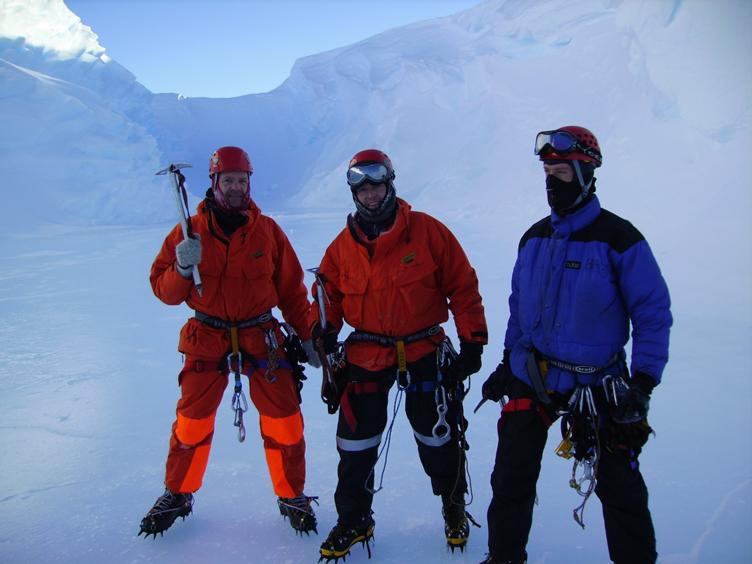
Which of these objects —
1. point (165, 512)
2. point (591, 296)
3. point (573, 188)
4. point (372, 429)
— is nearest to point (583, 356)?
point (591, 296)

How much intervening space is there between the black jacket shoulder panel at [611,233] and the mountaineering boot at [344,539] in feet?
5.23

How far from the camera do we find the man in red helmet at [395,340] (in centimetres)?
248

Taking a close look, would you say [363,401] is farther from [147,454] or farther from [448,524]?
[147,454]

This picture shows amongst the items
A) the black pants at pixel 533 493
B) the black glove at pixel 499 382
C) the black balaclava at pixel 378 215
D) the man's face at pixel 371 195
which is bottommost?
the black pants at pixel 533 493

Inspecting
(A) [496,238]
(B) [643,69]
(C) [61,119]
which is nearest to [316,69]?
(C) [61,119]

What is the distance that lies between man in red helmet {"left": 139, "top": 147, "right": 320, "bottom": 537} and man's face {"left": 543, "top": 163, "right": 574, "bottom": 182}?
140cm

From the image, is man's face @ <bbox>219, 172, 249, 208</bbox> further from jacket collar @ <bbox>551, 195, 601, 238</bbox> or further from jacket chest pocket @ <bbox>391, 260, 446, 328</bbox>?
jacket collar @ <bbox>551, 195, 601, 238</bbox>

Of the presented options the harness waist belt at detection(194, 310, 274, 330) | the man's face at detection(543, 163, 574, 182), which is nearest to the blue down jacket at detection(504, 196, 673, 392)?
the man's face at detection(543, 163, 574, 182)

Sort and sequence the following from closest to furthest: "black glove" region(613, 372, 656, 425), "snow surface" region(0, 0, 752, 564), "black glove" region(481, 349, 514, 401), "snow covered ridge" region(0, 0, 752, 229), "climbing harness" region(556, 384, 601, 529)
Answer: "black glove" region(613, 372, 656, 425) < "climbing harness" region(556, 384, 601, 529) < "black glove" region(481, 349, 514, 401) < "snow surface" region(0, 0, 752, 564) < "snow covered ridge" region(0, 0, 752, 229)

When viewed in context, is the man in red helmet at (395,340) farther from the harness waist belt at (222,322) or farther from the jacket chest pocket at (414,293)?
the harness waist belt at (222,322)

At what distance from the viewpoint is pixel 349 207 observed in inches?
834

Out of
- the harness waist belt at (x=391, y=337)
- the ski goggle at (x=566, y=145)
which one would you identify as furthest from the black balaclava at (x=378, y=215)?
the ski goggle at (x=566, y=145)

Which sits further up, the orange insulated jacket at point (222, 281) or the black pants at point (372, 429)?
the orange insulated jacket at point (222, 281)

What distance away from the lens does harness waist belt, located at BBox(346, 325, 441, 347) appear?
8.27 ft
